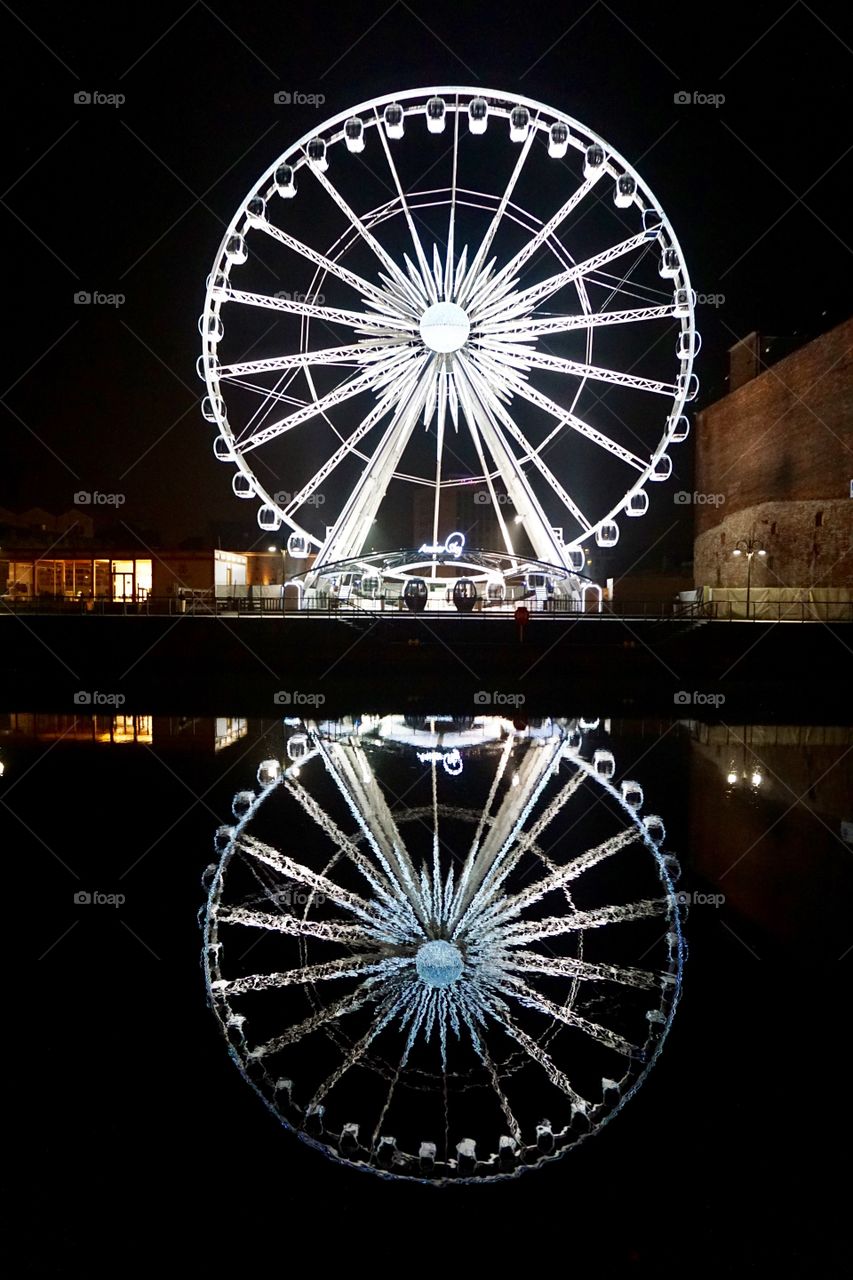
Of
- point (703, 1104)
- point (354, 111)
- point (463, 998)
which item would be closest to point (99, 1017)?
point (463, 998)

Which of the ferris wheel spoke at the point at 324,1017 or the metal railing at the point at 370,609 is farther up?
the metal railing at the point at 370,609

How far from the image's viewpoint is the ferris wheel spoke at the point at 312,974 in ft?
14.2

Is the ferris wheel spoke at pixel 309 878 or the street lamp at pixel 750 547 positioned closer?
the ferris wheel spoke at pixel 309 878

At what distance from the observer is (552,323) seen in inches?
814

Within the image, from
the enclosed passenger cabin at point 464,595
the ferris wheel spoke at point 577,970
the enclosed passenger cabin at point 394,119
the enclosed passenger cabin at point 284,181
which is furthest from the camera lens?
the enclosed passenger cabin at point 464,595

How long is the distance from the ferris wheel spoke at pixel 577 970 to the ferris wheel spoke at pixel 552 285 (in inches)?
717

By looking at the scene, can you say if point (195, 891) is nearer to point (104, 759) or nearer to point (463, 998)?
point (463, 998)

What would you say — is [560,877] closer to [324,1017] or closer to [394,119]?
[324,1017]

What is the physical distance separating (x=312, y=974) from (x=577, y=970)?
1.27 meters

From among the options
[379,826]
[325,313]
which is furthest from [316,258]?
[379,826]

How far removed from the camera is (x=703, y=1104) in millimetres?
3332

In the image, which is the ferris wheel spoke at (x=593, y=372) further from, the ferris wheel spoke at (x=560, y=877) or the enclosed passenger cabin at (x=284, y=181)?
the ferris wheel spoke at (x=560, y=877)

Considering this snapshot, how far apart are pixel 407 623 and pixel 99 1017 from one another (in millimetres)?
15707

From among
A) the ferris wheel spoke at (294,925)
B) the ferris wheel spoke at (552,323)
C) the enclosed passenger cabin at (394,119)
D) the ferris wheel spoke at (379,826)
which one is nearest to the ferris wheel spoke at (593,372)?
the ferris wheel spoke at (552,323)
